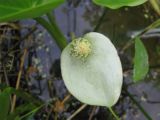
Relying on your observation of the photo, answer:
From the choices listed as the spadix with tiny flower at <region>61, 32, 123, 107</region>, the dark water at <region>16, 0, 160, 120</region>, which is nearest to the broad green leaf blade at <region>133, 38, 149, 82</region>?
the spadix with tiny flower at <region>61, 32, 123, 107</region>

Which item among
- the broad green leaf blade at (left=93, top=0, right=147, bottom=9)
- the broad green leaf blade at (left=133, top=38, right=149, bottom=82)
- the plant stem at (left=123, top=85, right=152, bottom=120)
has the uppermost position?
the broad green leaf blade at (left=93, top=0, right=147, bottom=9)

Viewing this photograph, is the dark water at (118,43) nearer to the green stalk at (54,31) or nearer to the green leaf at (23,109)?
the green leaf at (23,109)

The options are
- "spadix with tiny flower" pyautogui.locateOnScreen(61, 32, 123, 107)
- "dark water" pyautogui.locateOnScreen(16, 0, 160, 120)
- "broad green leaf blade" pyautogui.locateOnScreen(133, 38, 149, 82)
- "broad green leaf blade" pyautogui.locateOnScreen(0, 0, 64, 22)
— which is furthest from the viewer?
"dark water" pyautogui.locateOnScreen(16, 0, 160, 120)

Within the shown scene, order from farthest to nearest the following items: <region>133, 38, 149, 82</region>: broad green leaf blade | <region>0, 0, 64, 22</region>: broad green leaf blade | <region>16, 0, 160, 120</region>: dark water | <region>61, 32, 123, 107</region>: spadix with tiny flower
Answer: <region>16, 0, 160, 120</region>: dark water, <region>133, 38, 149, 82</region>: broad green leaf blade, <region>61, 32, 123, 107</region>: spadix with tiny flower, <region>0, 0, 64, 22</region>: broad green leaf blade

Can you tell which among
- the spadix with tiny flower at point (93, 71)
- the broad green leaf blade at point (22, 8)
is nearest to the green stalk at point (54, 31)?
the spadix with tiny flower at point (93, 71)

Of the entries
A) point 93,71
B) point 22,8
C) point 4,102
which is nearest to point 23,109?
point 4,102

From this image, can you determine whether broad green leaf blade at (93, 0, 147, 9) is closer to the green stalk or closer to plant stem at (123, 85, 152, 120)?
the green stalk
